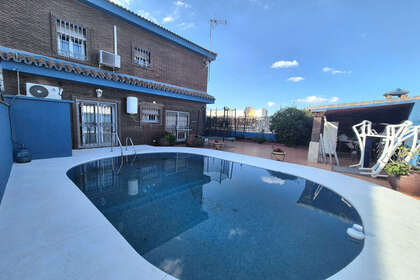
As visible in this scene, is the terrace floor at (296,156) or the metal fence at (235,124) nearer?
the terrace floor at (296,156)

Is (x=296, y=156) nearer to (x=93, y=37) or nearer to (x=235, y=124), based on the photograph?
(x=235, y=124)

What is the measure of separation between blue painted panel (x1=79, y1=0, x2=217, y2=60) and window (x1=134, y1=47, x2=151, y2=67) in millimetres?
1146

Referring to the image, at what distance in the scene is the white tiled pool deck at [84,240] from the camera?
4.83 feet

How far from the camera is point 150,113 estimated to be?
29.6ft

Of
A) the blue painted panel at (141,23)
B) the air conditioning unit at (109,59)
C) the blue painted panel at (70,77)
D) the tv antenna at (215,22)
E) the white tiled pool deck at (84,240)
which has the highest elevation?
the tv antenna at (215,22)

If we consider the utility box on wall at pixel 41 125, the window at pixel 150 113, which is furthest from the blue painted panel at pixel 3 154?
the window at pixel 150 113

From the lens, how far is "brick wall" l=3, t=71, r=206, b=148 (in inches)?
222

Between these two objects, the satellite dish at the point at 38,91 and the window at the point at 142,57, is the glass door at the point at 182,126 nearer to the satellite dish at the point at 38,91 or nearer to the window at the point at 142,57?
the window at the point at 142,57

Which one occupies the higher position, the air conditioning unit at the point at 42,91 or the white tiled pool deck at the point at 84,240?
the air conditioning unit at the point at 42,91

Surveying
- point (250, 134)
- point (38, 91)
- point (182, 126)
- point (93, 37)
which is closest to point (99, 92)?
point (38, 91)

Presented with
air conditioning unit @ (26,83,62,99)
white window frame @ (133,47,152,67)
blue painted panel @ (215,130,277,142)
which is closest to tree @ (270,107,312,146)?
blue painted panel @ (215,130,277,142)

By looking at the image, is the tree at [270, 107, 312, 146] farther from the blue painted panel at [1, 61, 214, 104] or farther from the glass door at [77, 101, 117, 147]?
the glass door at [77, 101, 117, 147]

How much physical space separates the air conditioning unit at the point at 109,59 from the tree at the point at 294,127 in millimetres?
10210

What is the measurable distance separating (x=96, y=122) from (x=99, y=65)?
8.54 feet
